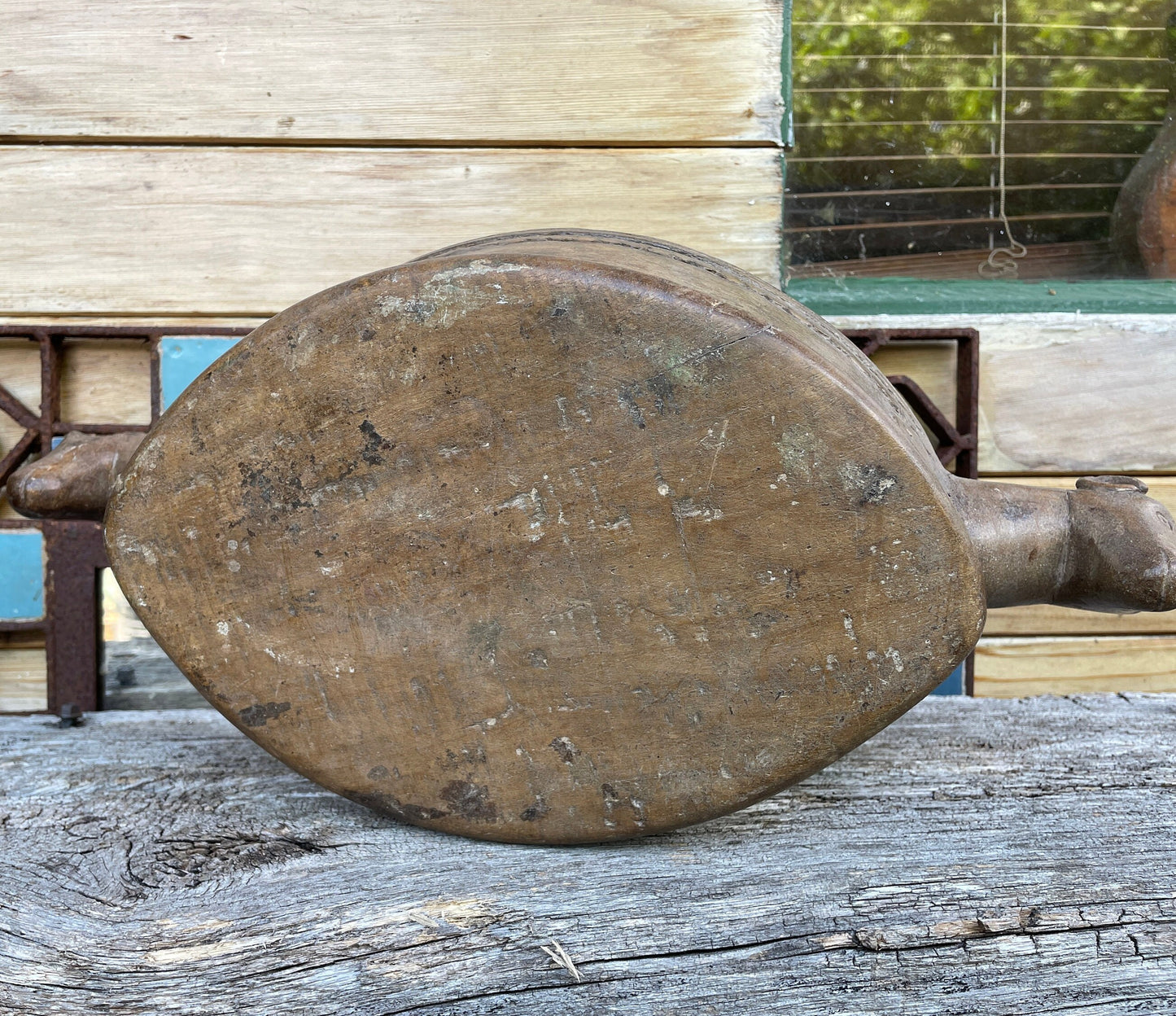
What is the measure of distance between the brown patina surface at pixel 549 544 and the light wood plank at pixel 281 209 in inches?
18.7

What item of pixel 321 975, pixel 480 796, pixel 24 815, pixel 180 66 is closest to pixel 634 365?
pixel 480 796

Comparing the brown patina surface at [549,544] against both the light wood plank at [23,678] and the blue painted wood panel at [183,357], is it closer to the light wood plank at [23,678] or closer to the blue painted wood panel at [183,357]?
the blue painted wood panel at [183,357]

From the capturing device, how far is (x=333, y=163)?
1.42 metres

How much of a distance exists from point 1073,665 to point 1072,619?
79mm

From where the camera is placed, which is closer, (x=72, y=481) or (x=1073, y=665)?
(x=72, y=481)

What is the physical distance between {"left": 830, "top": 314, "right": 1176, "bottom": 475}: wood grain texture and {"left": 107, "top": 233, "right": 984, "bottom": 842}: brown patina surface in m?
0.58

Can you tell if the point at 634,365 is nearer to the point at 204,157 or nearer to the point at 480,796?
the point at 480,796

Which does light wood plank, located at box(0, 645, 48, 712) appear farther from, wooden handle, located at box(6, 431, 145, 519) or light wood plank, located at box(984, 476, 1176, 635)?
light wood plank, located at box(984, 476, 1176, 635)

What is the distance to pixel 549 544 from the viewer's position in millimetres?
935

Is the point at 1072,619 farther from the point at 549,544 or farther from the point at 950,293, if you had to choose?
the point at 549,544

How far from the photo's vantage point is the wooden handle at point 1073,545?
98 centimetres

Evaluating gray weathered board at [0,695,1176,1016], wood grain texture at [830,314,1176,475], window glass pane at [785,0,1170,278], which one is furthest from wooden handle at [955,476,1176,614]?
window glass pane at [785,0,1170,278]

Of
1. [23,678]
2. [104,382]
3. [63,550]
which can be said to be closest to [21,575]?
[63,550]

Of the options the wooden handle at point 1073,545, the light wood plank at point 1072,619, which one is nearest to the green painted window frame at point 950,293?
the light wood plank at point 1072,619
